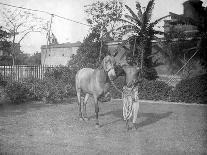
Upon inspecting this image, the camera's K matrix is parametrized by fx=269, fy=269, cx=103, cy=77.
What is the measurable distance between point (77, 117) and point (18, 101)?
4781mm

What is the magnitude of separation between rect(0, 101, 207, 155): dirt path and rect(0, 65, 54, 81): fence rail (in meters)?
5.34

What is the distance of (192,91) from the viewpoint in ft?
49.4

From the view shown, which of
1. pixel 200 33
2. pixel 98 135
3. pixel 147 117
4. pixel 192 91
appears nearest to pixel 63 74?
pixel 192 91

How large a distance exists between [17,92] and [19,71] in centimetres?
427

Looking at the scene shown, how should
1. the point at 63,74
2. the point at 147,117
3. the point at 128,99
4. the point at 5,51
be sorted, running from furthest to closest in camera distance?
1. the point at 5,51
2. the point at 63,74
3. the point at 147,117
4. the point at 128,99

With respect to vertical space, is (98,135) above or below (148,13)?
below

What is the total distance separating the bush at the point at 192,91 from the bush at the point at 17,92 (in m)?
8.44

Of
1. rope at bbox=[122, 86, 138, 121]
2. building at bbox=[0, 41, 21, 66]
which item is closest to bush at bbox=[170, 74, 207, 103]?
rope at bbox=[122, 86, 138, 121]

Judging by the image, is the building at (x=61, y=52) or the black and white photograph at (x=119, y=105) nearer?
the black and white photograph at (x=119, y=105)

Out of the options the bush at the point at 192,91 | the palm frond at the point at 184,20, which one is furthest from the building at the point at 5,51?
the bush at the point at 192,91

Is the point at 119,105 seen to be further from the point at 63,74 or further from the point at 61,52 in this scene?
the point at 61,52

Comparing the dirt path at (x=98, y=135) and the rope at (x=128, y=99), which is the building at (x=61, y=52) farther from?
the rope at (x=128, y=99)

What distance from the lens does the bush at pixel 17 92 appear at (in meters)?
13.3

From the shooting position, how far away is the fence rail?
614 inches
